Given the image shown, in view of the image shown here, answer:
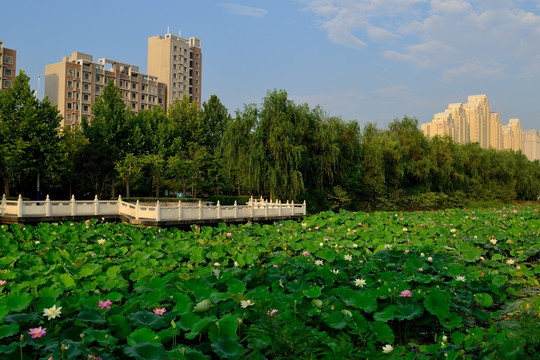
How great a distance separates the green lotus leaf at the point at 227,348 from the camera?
2.47 meters

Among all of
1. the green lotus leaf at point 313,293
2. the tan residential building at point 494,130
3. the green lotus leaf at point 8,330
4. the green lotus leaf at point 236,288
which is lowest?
the green lotus leaf at point 8,330

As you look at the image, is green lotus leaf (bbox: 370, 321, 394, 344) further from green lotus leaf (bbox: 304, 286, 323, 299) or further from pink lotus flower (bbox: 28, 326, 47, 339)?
pink lotus flower (bbox: 28, 326, 47, 339)

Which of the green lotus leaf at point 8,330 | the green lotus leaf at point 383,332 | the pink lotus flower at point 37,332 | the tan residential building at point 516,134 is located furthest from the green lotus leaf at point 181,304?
the tan residential building at point 516,134

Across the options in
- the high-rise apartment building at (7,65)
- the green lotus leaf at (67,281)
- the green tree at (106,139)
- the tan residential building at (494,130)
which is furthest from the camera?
the tan residential building at (494,130)

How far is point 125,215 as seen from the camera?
18.6 m

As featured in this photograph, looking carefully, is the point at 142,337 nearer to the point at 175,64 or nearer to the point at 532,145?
the point at 175,64

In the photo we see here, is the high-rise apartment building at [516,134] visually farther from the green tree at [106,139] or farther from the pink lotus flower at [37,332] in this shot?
the pink lotus flower at [37,332]

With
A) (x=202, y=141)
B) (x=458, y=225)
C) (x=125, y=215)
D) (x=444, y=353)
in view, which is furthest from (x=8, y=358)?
(x=202, y=141)

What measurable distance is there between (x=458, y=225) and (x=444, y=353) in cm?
850

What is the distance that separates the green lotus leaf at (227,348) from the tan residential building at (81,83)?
6289cm

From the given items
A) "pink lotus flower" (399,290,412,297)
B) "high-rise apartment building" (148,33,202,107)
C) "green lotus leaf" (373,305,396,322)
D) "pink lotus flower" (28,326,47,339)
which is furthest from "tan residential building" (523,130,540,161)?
"pink lotus flower" (28,326,47,339)

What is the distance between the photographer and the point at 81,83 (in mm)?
62438

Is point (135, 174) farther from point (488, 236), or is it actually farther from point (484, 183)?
point (484, 183)

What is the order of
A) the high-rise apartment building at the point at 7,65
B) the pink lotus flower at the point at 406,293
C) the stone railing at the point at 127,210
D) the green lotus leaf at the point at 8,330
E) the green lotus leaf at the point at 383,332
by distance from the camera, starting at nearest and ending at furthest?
the green lotus leaf at the point at 8,330 < the green lotus leaf at the point at 383,332 < the pink lotus flower at the point at 406,293 < the stone railing at the point at 127,210 < the high-rise apartment building at the point at 7,65
